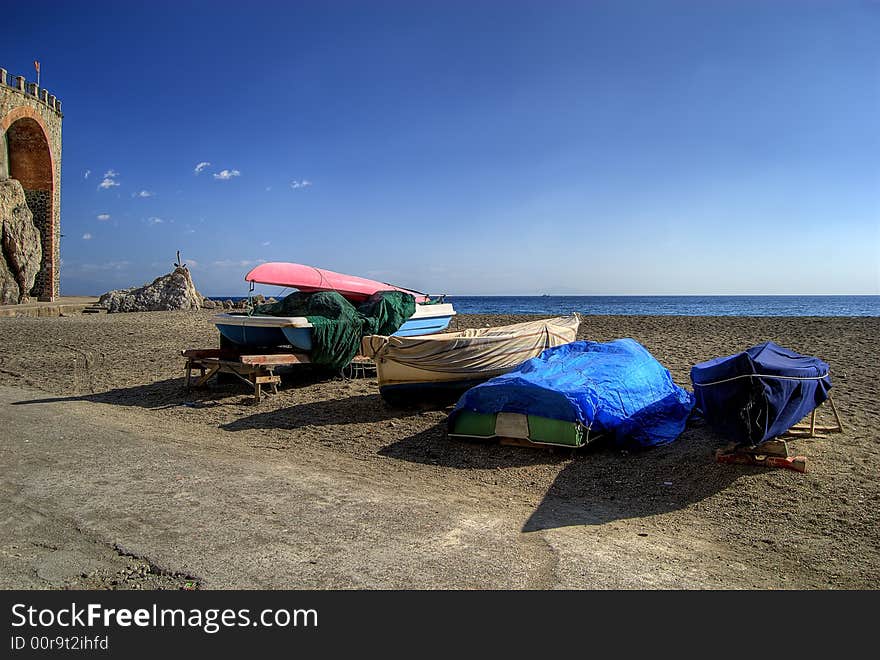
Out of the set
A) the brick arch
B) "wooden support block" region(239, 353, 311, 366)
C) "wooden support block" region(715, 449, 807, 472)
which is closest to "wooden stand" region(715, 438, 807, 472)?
"wooden support block" region(715, 449, 807, 472)

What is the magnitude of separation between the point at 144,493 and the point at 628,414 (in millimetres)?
5206

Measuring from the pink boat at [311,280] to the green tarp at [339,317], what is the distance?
0.31 meters

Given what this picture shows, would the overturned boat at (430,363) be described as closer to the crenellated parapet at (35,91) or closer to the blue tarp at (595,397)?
the blue tarp at (595,397)

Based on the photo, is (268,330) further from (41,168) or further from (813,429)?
(41,168)

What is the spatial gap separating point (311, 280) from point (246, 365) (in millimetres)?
2551

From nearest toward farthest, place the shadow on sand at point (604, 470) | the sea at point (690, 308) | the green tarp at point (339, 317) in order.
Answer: the shadow on sand at point (604, 470) < the green tarp at point (339, 317) < the sea at point (690, 308)

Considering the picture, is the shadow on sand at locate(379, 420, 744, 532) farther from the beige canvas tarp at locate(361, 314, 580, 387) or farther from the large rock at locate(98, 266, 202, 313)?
the large rock at locate(98, 266, 202, 313)

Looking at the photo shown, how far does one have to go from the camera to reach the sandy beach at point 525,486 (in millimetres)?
4070

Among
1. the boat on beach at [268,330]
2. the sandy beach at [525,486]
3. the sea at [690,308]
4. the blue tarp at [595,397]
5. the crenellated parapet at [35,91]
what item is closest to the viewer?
the sandy beach at [525,486]

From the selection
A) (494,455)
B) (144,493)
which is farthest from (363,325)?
(144,493)

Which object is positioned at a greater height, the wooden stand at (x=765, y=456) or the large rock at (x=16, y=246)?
the large rock at (x=16, y=246)

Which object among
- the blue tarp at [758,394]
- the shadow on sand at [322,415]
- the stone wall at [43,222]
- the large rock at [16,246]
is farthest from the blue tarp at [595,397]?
the stone wall at [43,222]

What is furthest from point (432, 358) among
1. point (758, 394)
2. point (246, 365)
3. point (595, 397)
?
point (758, 394)
